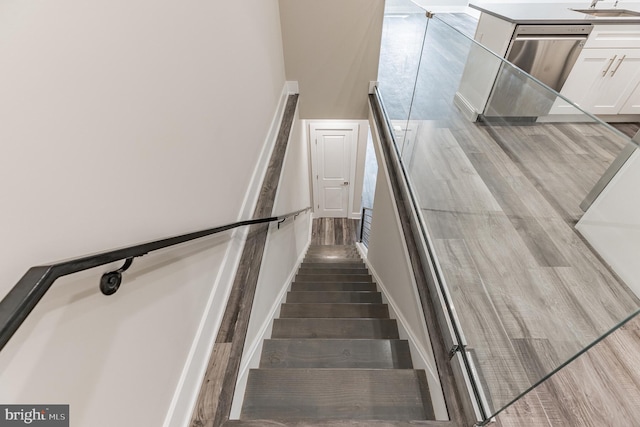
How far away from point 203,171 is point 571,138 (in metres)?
1.31

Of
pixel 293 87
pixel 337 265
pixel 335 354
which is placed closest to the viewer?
pixel 335 354

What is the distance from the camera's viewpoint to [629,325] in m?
1.68

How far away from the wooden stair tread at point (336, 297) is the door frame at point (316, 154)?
2.64 m

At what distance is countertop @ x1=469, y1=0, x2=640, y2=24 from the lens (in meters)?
2.87

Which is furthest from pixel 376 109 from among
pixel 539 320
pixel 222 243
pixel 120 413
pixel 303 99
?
pixel 120 413

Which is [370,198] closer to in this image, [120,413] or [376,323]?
[376,323]

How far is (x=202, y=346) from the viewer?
1189 mm

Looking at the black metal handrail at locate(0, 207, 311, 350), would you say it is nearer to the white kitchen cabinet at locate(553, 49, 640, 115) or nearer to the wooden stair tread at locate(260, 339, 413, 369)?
the wooden stair tread at locate(260, 339, 413, 369)

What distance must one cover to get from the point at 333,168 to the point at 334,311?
326cm

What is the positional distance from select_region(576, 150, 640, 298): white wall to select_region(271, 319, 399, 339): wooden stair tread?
1.56 meters

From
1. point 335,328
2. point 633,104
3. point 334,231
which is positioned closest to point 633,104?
point 633,104

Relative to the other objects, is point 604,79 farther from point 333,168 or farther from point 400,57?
point 333,168

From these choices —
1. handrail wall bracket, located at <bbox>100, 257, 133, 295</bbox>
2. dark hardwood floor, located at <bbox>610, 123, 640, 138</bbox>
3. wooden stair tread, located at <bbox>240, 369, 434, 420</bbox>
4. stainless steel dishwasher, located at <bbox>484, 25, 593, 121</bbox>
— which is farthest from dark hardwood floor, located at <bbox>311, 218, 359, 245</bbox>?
handrail wall bracket, located at <bbox>100, 257, 133, 295</bbox>

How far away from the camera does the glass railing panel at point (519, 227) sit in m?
0.83
